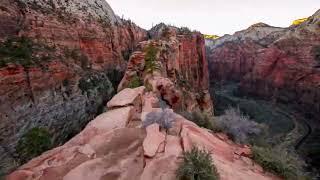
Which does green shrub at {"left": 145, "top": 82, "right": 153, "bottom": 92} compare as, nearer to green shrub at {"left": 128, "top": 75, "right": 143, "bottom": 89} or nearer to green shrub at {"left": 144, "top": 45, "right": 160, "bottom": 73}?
green shrub at {"left": 128, "top": 75, "right": 143, "bottom": 89}

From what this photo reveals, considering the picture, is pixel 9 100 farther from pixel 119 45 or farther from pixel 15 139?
pixel 119 45

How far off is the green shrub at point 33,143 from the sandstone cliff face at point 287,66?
37740mm

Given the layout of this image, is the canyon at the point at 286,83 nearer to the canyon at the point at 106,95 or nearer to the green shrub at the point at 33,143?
the canyon at the point at 106,95

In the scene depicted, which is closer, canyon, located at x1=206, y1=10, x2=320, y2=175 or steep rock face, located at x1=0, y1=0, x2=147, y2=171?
steep rock face, located at x1=0, y1=0, x2=147, y2=171

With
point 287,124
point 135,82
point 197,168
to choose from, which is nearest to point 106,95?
point 135,82

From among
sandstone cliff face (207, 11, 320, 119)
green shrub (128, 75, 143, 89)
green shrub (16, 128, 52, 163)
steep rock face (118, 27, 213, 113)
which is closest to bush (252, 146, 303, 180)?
steep rock face (118, 27, 213, 113)

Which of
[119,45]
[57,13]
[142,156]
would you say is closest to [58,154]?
[142,156]

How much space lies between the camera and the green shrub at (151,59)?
18578 millimetres

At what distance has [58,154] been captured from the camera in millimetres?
7605

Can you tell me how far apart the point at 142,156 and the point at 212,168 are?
6.56 ft

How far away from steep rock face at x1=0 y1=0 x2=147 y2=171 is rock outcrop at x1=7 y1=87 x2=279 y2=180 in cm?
752

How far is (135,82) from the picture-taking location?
16.9m

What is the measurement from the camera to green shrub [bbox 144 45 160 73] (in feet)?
61.0

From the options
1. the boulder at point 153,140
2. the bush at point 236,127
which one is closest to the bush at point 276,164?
the bush at point 236,127
